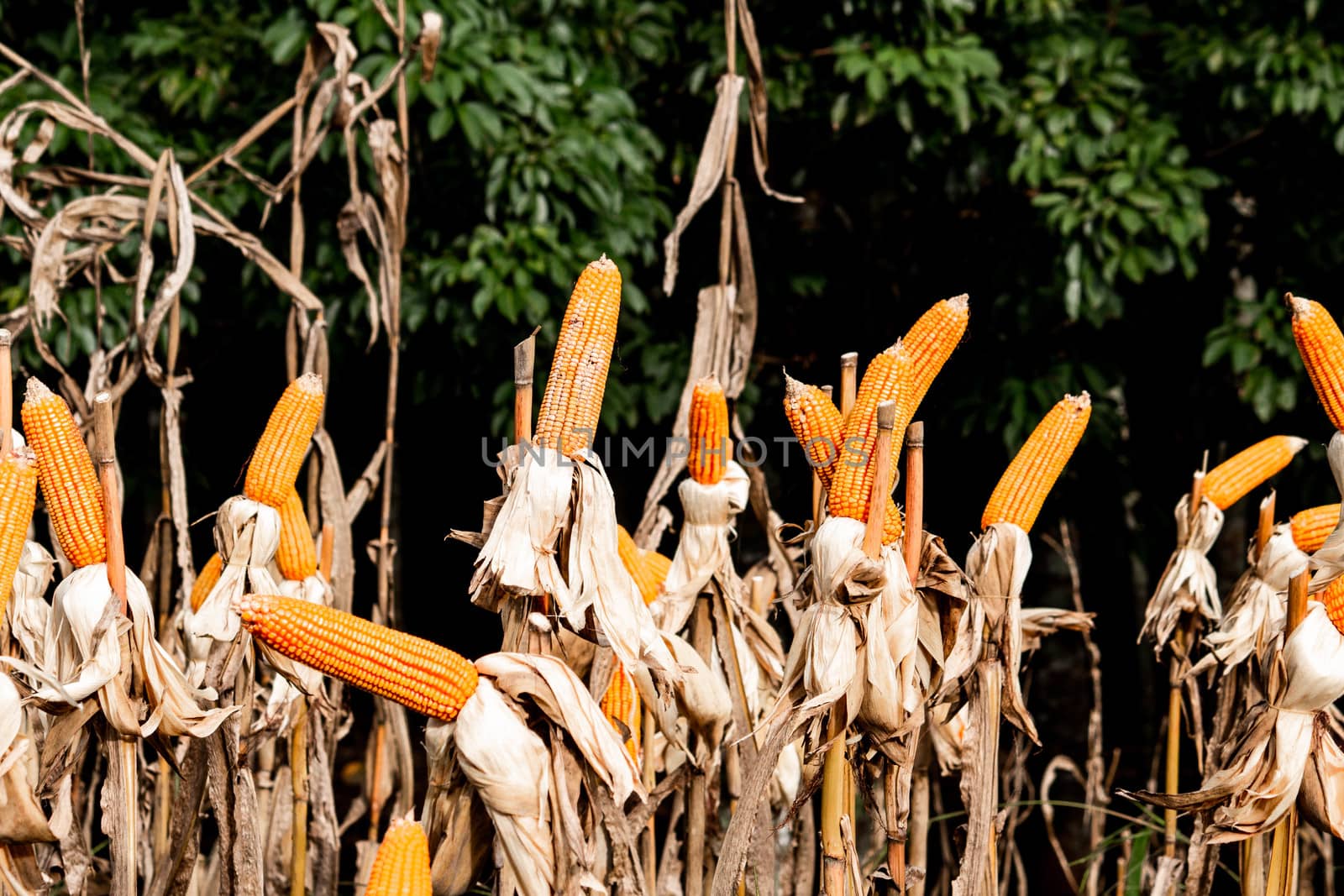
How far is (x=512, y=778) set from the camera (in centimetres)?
189

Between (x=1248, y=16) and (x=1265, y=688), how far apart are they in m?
3.56

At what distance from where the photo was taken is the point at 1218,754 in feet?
8.93

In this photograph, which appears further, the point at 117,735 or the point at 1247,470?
the point at 1247,470

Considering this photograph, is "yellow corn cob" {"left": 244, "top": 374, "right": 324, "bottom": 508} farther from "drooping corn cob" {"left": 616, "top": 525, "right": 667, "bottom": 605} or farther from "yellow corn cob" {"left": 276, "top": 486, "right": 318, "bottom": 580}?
"drooping corn cob" {"left": 616, "top": 525, "right": 667, "bottom": 605}

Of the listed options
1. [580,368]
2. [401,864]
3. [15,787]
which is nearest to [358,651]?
[401,864]

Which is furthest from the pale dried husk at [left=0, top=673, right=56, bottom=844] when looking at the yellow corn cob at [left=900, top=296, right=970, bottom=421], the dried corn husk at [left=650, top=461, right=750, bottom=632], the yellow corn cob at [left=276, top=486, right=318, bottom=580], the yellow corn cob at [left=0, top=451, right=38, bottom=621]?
the yellow corn cob at [left=900, top=296, right=970, bottom=421]

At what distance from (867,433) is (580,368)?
1.58ft

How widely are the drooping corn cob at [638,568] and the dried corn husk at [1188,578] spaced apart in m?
1.22

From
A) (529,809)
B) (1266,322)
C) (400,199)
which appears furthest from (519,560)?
(1266,322)

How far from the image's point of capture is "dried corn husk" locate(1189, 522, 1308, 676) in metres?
2.77

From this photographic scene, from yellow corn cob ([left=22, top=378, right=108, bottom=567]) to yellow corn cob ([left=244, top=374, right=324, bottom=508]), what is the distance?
15.2 inches

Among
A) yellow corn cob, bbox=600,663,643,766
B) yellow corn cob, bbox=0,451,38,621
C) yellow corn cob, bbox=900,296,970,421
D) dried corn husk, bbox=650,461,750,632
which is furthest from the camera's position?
dried corn husk, bbox=650,461,750,632

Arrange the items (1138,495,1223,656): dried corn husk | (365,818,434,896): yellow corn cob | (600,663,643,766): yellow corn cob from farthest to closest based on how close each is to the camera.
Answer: (1138,495,1223,656): dried corn husk
(600,663,643,766): yellow corn cob
(365,818,434,896): yellow corn cob

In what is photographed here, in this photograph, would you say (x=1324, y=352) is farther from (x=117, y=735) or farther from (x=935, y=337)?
(x=117, y=735)
